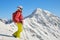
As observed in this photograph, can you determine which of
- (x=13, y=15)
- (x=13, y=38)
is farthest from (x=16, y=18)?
(x=13, y=38)

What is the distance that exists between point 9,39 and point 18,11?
2463mm

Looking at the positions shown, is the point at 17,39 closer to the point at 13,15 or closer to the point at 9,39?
the point at 9,39

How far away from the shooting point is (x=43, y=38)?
654ft

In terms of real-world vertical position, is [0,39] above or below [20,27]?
below

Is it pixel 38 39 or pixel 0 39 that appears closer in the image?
pixel 0 39

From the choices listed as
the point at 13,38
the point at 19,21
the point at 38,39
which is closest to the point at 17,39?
the point at 13,38

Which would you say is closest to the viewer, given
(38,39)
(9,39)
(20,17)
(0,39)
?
(0,39)

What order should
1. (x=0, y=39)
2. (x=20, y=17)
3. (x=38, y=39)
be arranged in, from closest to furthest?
(x=0, y=39) → (x=20, y=17) → (x=38, y=39)

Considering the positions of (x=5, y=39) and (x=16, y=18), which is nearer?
(x=5, y=39)

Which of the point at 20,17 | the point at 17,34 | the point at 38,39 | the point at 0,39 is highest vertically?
the point at 38,39

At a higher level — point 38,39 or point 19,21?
point 38,39

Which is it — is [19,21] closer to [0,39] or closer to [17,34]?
[17,34]

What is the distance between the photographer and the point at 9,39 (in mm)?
17031

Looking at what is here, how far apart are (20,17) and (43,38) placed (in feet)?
598
